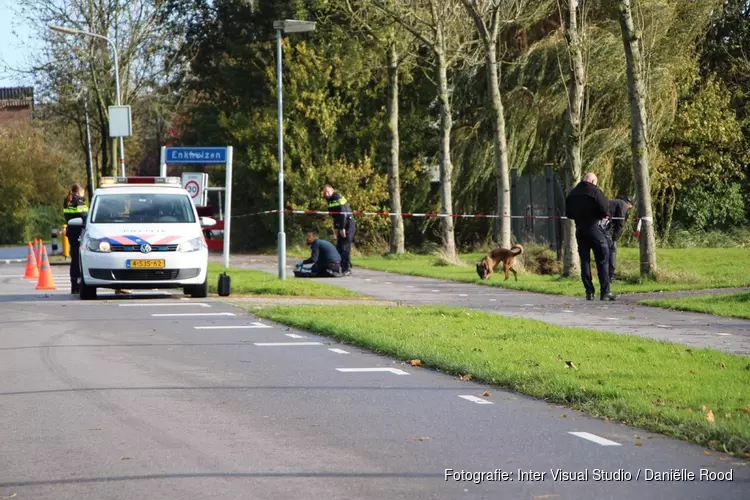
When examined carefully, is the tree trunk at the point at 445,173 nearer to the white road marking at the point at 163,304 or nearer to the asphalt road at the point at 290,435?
the white road marking at the point at 163,304

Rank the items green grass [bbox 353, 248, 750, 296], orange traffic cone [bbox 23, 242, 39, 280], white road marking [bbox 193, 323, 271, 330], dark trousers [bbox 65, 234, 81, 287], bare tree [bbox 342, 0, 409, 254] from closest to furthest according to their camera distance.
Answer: white road marking [bbox 193, 323, 271, 330] < green grass [bbox 353, 248, 750, 296] < dark trousers [bbox 65, 234, 81, 287] < orange traffic cone [bbox 23, 242, 39, 280] < bare tree [bbox 342, 0, 409, 254]

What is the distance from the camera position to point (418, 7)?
3089 centimetres

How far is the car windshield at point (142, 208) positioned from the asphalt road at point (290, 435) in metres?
7.87

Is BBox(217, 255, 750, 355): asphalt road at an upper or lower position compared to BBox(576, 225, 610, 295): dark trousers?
lower

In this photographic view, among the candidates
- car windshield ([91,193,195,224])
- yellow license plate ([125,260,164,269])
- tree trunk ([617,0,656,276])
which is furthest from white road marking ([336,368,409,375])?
tree trunk ([617,0,656,276])

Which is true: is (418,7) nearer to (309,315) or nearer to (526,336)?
(309,315)

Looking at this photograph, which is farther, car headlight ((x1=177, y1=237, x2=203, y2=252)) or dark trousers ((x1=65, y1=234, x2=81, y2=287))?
dark trousers ((x1=65, y1=234, x2=81, y2=287))

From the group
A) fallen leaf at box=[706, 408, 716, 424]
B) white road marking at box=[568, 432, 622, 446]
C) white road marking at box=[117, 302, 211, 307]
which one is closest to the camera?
white road marking at box=[568, 432, 622, 446]

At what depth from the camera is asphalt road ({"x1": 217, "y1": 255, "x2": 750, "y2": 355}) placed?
44.4 ft

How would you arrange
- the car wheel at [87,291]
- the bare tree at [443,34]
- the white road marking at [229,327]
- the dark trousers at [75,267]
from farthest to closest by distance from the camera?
the bare tree at [443,34]
the dark trousers at [75,267]
the car wheel at [87,291]
the white road marking at [229,327]

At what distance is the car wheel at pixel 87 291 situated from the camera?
65.9ft

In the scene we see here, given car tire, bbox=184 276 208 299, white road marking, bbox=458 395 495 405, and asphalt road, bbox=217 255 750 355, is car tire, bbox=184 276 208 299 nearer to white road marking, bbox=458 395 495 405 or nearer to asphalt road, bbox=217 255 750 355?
asphalt road, bbox=217 255 750 355

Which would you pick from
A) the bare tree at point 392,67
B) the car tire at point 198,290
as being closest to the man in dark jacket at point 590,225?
the car tire at point 198,290

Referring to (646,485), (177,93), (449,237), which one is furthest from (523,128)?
(646,485)
